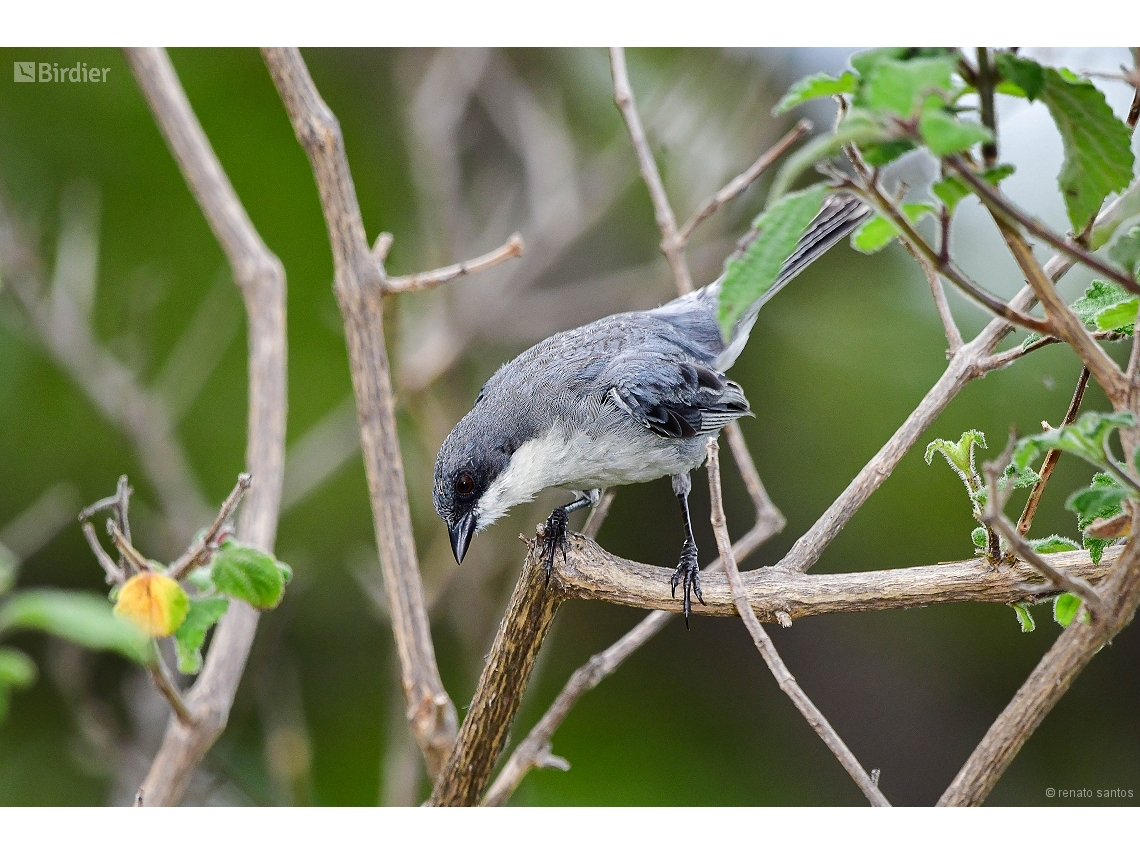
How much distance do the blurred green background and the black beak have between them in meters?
0.73

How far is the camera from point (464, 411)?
346cm

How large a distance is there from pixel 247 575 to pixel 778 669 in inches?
34.8

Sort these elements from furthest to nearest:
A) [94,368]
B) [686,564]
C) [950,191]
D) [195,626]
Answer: [94,368] → [686,564] → [195,626] → [950,191]

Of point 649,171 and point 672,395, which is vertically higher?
point 649,171

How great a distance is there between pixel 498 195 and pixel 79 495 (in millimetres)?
1837

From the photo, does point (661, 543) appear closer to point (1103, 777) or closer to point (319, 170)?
point (1103, 777)

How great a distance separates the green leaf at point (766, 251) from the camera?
105 centimetres

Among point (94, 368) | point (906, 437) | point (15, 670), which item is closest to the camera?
point (15, 670)

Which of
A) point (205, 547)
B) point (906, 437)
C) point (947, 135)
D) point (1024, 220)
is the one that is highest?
point (947, 135)

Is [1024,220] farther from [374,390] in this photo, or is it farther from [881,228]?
[374,390]

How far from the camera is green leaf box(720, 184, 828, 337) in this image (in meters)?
1.05

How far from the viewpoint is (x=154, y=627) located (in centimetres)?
157

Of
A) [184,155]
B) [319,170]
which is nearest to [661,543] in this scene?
[319,170]

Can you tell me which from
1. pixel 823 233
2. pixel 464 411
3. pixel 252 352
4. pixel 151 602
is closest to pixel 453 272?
pixel 252 352
